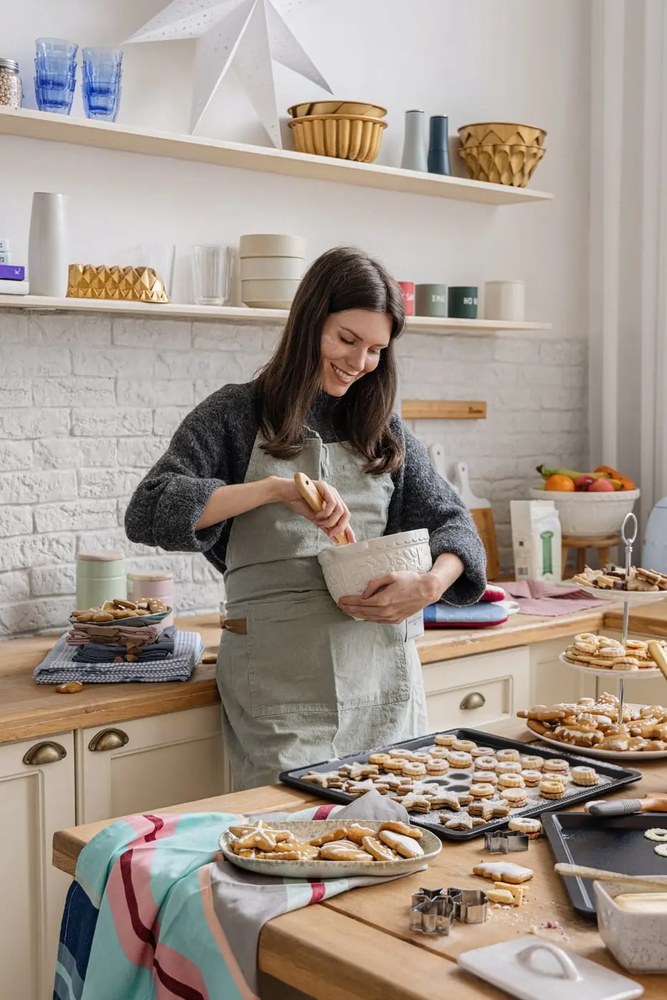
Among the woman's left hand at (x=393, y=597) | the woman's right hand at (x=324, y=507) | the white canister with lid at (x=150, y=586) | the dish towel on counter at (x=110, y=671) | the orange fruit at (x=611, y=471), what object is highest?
the woman's right hand at (x=324, y=507)

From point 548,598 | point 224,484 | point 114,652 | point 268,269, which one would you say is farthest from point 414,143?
point 114,652

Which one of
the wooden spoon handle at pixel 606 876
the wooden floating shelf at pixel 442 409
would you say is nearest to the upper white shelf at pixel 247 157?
the wooden floating shelf at pixel 442 409

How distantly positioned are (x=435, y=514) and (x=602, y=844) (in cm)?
111

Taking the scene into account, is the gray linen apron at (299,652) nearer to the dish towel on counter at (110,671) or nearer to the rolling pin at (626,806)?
the dish towel on counter at (110,671)

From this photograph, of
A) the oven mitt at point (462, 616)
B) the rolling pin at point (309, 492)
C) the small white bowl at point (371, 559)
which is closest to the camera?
the rolling pin at point (309, 492)

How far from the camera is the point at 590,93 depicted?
14.8 feet

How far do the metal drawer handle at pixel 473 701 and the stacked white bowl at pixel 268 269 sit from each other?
117cm

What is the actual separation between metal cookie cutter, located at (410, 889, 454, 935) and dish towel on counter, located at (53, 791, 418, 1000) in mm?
100

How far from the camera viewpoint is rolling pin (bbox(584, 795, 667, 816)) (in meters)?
1.62

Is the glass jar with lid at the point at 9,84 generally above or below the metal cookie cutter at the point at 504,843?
above

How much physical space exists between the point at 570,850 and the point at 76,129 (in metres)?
2.13

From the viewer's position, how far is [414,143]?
3744 millimetres

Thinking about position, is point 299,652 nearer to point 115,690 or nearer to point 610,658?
point 115,690

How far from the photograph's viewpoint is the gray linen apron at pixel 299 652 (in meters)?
2.41
